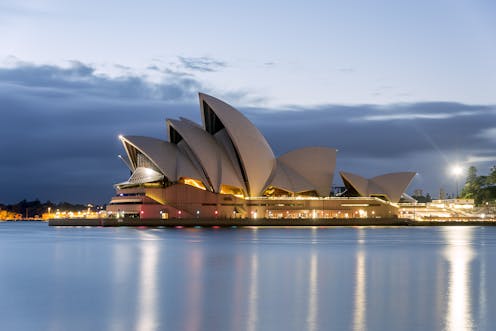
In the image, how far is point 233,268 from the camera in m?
31.6

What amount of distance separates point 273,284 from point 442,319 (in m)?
8.75

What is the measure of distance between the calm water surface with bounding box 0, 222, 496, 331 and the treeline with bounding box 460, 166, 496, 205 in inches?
3662

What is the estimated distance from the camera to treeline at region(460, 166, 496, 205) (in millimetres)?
127463

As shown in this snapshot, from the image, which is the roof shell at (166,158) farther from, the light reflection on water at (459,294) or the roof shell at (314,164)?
the light reflection on water at (459,294)

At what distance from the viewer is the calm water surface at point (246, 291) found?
58.1 feet

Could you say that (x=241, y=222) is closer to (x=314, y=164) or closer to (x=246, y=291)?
(x=314, y=164)

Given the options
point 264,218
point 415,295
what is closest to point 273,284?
point 415,295

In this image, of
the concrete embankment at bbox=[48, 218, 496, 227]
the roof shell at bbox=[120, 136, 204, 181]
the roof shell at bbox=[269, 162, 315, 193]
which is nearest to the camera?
the roof shell at bbox=[120, 136, 204, 181]

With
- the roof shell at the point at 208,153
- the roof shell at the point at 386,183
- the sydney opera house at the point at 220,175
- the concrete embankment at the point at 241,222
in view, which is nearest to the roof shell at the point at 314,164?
the sydney opera house at the point at 220,175

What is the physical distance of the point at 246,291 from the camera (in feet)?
76.8

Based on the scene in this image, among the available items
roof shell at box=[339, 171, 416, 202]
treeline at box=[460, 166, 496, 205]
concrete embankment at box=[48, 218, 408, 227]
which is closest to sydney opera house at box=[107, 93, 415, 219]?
concrete embankment at box=[48, 218, 408, 227]

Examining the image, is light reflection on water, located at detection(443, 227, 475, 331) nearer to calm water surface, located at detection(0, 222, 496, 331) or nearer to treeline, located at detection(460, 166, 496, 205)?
calm water surface, located at detection(0, 222, 496, 331)

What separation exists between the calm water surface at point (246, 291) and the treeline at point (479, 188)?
93.0m

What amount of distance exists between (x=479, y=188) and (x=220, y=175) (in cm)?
7019
